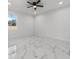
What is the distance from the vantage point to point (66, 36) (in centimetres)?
537

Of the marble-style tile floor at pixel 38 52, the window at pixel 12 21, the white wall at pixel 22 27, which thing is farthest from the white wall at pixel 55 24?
the window at pixel 12 21

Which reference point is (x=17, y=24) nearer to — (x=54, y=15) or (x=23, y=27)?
(x=23, y=27)

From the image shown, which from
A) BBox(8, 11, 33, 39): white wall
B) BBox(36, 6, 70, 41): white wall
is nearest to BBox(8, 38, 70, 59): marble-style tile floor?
BBox(36, 6, 70, 41): white wall

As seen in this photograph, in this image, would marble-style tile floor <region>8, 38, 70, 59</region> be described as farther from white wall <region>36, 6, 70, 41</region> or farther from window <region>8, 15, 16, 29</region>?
window <region>8, 15, 16, 29</region>

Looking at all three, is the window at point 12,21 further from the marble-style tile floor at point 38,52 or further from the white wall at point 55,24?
the marble-style tile floor at point 38,52

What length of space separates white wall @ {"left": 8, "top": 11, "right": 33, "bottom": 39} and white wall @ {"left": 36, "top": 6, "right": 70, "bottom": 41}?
93 cm

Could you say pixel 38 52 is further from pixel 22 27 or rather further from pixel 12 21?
pixel 22 27

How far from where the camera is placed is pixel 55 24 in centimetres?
635

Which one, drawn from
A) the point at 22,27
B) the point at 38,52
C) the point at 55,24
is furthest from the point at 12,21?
the point at 38,52

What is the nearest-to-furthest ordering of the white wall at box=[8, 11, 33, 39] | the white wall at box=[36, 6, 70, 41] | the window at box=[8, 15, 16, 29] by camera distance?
the white wall at box=[36, 6, 70, 41]
the window at box=[8, 15, 16, 29]
the white wall at box=[8, 11, 33, 39]

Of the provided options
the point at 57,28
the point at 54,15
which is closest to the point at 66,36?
the point at 57,28

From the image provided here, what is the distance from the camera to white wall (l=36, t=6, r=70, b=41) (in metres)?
5.39

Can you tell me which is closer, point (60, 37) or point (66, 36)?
point (66, 36)
